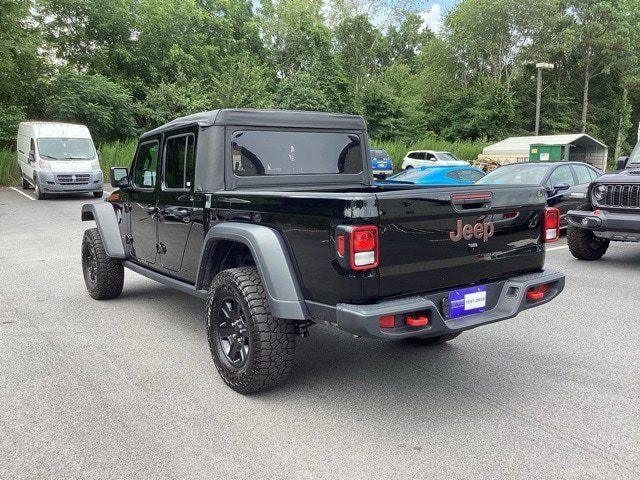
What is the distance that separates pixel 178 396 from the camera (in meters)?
3.80

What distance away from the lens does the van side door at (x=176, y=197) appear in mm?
4598

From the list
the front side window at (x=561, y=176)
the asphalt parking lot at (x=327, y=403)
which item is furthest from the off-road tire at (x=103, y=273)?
the front side window at (x=561, y=176)

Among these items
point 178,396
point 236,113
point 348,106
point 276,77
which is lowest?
point 178,396

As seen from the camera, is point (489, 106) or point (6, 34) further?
point (489, 106)

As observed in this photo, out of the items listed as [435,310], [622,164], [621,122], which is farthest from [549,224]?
[621,122]

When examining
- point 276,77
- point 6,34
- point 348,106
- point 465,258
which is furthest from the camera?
point 276,77

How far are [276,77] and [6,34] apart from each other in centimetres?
2681

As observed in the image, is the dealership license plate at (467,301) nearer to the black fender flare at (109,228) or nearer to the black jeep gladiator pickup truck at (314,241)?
the black jeep gladiator pickup truck at (314,241)

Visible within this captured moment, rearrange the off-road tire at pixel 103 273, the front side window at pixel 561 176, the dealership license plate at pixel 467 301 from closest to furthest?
1. the dealership license plate at pixel 467 301
2. the off-road tire at pixel 103 273
3. the front side window at pixel 561 176

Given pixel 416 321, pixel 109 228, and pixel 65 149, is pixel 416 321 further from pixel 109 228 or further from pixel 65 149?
pixel 65 149

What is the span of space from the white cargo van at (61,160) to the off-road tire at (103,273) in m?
14.0

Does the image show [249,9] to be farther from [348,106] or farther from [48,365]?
[48,365]

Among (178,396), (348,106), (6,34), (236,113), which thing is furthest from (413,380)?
(348,106)

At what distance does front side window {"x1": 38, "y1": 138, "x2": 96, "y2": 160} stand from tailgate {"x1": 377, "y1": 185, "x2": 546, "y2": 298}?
18576mm
